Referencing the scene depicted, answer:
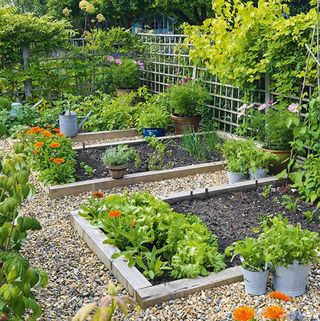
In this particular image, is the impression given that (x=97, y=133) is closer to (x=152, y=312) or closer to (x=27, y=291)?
(x=152, y=312)

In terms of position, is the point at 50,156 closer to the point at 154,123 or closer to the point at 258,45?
the point at 154,123

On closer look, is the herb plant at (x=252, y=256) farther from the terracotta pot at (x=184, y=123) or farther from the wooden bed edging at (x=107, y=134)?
the wooden bed edging at (x=107, y=134)

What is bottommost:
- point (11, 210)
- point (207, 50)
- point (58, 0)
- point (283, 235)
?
point (283, 235)

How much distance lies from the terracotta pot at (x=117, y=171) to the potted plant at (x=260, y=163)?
1.30 meters

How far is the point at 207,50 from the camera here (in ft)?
21.5

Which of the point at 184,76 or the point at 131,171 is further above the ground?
the point at 184,76

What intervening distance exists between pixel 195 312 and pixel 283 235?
2.34 ft

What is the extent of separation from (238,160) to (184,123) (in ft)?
6.60

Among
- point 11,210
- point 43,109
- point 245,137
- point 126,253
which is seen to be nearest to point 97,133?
point 43,109

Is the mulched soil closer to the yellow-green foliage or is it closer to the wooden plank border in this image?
the wooden plank border

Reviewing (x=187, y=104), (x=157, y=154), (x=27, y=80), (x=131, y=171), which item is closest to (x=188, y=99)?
(x=187, y=104)

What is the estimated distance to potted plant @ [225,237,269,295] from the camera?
301 centimetres

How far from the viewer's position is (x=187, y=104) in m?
7.02

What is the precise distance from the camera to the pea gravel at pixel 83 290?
291 centimetres
